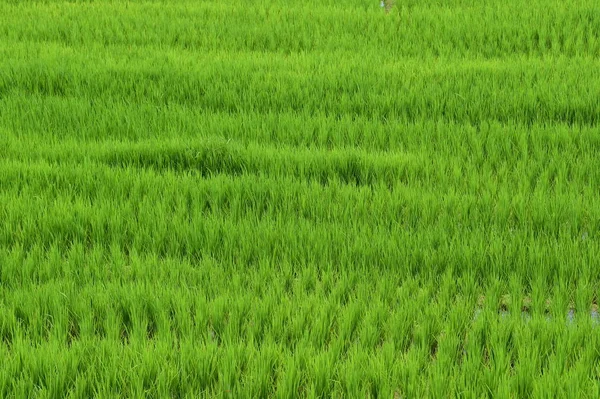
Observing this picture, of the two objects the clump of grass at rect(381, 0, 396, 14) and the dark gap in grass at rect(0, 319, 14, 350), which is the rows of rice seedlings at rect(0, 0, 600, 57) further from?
the dark gap in grass at rect(0, 319, 14, 350)

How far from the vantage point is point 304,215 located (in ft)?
11.3

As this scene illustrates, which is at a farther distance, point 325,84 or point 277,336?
point 325,84

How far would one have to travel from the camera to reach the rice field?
7.55 feet

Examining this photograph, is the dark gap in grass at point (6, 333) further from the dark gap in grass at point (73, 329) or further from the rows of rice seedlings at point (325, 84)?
the rows of rice seedlings at point (325, 84)

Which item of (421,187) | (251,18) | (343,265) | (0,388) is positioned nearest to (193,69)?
(251,18)

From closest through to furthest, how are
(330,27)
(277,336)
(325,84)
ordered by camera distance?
(277,336), (325,84), (330,27)

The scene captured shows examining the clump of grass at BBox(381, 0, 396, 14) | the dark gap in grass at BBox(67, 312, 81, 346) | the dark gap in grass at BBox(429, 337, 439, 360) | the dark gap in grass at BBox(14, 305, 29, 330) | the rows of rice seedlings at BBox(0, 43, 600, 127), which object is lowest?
the dark gap in grass at BBox(429, 337, 439, 360)

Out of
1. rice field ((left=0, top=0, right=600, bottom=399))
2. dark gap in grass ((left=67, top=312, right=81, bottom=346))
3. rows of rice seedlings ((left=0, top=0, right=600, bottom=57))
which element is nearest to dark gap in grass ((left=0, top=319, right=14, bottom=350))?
rice field ((left=0, top=0, right=600, bottom=399))

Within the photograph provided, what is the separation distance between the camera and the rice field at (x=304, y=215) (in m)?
2.30

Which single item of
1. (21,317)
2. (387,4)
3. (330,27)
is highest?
(387,4)

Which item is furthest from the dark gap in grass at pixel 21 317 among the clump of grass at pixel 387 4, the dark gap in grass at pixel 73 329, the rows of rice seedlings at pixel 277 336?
the clump of grass at pixel 387 4

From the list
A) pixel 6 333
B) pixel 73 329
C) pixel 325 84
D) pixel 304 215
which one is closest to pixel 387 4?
pixel 325 84

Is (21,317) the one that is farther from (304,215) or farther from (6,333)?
(304,215)

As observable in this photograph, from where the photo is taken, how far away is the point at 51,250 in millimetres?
3037
